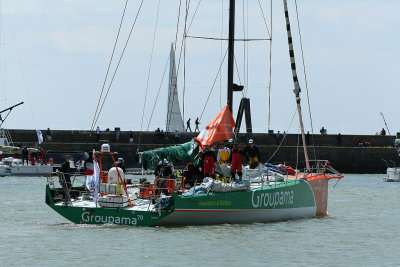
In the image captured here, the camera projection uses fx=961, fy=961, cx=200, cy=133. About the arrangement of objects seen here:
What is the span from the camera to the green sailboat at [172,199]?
21.4 m

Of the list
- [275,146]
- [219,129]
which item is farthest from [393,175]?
[219,129]

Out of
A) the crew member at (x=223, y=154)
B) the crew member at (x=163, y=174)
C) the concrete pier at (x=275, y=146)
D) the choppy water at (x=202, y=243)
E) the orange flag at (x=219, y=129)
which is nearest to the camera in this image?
the choppy water at (x=202, y=243)

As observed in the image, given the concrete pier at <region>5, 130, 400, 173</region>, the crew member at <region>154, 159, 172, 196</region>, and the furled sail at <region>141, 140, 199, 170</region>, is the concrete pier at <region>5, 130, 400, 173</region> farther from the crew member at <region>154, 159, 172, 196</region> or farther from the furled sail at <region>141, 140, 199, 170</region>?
the crew member at <region>154, 159, 172, 196</region>

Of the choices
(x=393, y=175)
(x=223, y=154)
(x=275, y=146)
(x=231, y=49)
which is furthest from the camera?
(x=275, y=146)

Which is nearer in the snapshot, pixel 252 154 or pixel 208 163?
pixel 208 163

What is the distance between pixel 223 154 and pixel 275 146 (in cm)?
3859

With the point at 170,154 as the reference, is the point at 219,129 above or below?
above

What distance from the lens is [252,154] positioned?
2441 centimetres

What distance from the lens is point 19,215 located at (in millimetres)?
27766

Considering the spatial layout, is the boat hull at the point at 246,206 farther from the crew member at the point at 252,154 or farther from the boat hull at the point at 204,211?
the crew member at the point at 252,154

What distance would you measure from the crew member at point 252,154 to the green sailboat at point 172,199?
0.42 metres

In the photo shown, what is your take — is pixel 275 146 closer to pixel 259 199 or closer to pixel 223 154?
pixel 223 154

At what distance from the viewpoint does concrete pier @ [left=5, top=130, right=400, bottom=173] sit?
61.6 metres

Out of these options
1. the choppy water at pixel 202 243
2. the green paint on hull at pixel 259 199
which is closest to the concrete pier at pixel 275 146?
the choppy water at pixel 202 243
